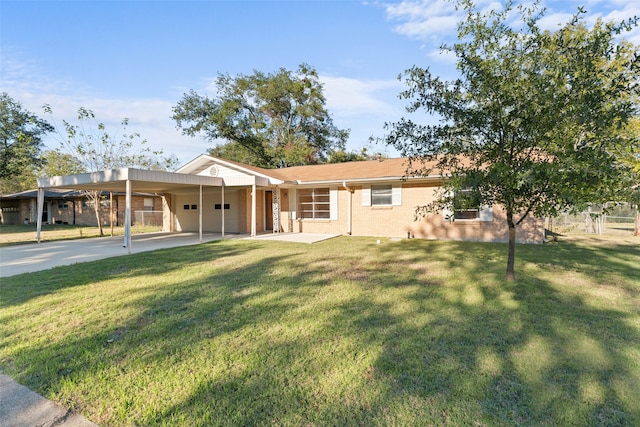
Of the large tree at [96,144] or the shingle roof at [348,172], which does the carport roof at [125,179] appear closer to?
the shingle roof at [348,172]

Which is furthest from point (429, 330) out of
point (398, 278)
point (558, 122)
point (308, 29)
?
point (308, 29)

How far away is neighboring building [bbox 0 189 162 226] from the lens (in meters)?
23.5

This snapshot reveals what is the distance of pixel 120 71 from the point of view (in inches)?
525

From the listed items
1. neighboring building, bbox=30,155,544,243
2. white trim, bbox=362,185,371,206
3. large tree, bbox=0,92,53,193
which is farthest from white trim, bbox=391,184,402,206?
large tree, bbox=0,92,53,193

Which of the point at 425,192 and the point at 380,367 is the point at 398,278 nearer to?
the point at 380,367

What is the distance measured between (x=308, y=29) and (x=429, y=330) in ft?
38.1

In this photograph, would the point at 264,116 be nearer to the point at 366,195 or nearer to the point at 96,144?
the point at 96,144

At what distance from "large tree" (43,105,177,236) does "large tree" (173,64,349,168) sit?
423 inches

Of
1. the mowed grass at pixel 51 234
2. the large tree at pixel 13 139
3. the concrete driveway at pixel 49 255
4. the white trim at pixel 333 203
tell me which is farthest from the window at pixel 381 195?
the large tree at pixel 13 139

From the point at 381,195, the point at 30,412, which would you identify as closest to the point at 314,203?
the point at 381,195

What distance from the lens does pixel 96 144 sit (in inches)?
668

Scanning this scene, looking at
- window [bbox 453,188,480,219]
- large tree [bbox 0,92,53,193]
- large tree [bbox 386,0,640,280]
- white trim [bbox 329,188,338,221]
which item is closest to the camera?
large tree [bbox 386,0,640,280]

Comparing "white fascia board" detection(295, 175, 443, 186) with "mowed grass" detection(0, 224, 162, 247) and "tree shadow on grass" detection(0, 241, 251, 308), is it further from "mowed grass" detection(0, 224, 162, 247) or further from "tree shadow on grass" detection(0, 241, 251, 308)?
"mowed grass" detection(0, 224, 162, 247)

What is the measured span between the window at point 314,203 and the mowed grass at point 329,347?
8.58 meters
